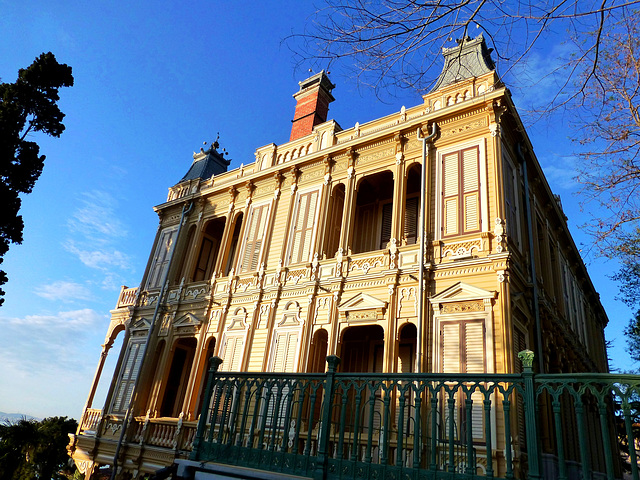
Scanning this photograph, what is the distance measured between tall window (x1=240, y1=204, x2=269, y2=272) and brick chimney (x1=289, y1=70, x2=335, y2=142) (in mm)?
3476

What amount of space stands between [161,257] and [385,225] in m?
9.98

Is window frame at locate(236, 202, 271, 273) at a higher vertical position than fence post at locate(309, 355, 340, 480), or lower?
higher

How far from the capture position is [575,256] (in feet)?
66.4

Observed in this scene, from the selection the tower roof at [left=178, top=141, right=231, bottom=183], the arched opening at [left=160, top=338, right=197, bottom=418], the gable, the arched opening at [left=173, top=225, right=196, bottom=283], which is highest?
the tower roof at [left=178, top=141, right=231, bottom=183]

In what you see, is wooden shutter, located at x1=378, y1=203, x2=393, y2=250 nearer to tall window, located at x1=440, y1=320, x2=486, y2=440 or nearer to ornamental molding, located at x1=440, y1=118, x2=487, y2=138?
ornamental molding, located at x1=440, y1=118, x2=487, y2=138

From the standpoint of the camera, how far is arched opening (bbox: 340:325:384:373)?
13800 millimetres

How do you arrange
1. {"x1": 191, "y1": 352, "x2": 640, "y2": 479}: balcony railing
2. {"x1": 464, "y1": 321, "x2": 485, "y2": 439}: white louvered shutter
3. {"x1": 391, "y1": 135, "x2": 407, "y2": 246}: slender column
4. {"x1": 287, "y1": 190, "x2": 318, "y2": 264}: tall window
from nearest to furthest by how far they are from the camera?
1. {"x1": 191, "y1": 352, "x2": 640, "y2": 479}: balcony railing
2. {"x1": 464, "y1": 321, "x2": 485, "y2": 439}: white louvered shutter
3. {"x1": 391, "y1": 135, "x2": 407, "y2": 246}: slender column
4. {"x1": 287, "y1": 190, "x2": 318, "y2": 264}: tall window

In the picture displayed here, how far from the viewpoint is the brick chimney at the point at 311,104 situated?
18.2 meters

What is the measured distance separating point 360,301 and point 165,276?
30.9 ft

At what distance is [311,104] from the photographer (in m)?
18.7

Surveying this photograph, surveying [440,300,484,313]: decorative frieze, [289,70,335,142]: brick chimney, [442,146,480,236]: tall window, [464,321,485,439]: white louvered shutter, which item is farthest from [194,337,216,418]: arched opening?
[442,146,480,236]: tall window

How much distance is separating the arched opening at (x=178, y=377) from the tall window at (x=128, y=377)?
1.26m

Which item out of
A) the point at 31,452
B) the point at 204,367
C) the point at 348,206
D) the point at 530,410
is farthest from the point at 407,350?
the point at 31,452

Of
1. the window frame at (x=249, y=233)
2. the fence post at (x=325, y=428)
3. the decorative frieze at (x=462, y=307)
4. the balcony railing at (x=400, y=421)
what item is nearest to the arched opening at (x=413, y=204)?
the decorative frieze at (x=462, y=307)
